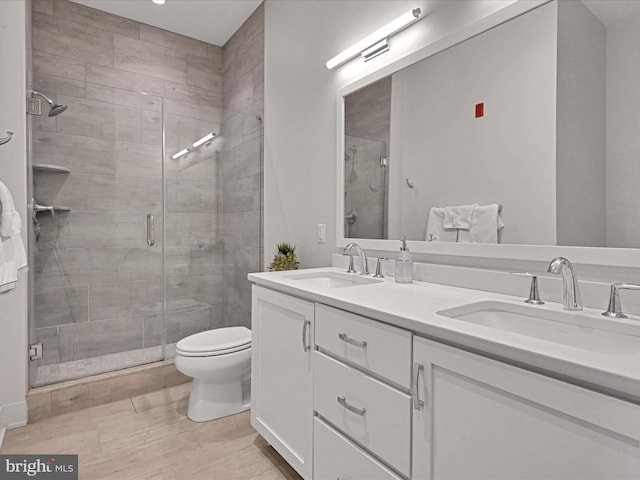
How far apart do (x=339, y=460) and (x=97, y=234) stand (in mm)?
2038

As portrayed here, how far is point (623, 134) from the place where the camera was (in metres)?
1.05

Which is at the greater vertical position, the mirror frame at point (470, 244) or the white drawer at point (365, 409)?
the mirror frame at point (470, 244)

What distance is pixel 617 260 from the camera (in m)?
1.06

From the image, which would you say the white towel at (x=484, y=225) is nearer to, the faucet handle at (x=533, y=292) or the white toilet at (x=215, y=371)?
the faucet handle at (x=533, y=292)

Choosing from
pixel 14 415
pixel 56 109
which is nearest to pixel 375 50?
pixel 56 109

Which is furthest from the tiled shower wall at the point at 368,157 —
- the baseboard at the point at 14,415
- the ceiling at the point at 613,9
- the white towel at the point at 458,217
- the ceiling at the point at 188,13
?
the baseboard at the point at 14,415

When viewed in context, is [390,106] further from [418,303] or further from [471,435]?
[471,435]

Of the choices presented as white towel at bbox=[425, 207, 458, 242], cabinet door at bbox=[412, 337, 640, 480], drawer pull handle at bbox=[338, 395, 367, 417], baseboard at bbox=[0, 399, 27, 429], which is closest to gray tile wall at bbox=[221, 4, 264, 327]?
baseboard at bbox=[0, 399, 27, 429]

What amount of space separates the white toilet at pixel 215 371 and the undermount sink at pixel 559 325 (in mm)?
1346

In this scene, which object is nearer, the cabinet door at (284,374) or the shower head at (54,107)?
the cabinet door at (284,374)

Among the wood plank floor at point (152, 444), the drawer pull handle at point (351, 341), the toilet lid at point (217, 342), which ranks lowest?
the wood plank floor at point (152, 444)

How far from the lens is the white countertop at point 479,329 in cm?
65

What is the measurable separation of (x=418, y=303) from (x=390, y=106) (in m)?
1.04

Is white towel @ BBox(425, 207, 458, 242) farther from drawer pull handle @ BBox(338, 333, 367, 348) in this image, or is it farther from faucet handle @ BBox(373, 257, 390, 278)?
drawer pull handle @ BBox(338, 333, 367, 348)
